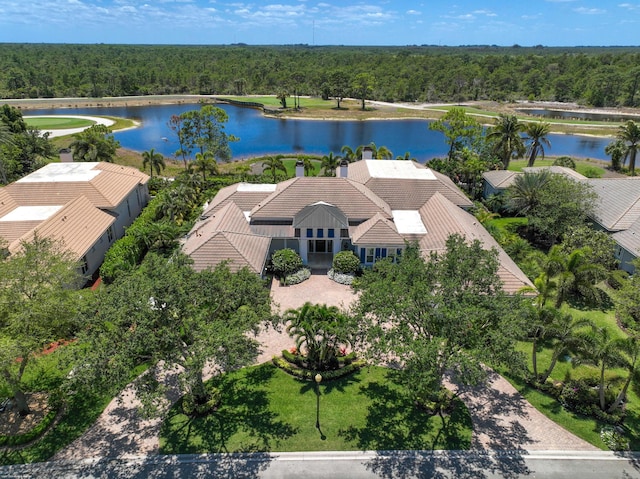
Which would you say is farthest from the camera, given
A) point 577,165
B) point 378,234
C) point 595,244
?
point 577,165

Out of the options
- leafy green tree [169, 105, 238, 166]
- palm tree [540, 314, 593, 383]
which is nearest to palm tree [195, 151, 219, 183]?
leafy green tree [169, 105, 238, 166]

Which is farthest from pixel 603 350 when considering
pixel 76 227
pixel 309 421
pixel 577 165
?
pixel 577 165

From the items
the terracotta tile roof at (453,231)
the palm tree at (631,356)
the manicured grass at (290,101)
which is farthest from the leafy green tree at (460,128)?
the manicured grass at (290,101)

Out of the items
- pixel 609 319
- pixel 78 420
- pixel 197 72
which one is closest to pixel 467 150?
pixel 609 319

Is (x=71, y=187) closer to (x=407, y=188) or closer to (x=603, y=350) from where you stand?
(x=407, y=188)

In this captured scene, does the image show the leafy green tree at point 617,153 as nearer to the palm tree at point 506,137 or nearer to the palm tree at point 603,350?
the palm tree at point 506,137

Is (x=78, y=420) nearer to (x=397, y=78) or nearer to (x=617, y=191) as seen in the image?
(x=617, y=191)
